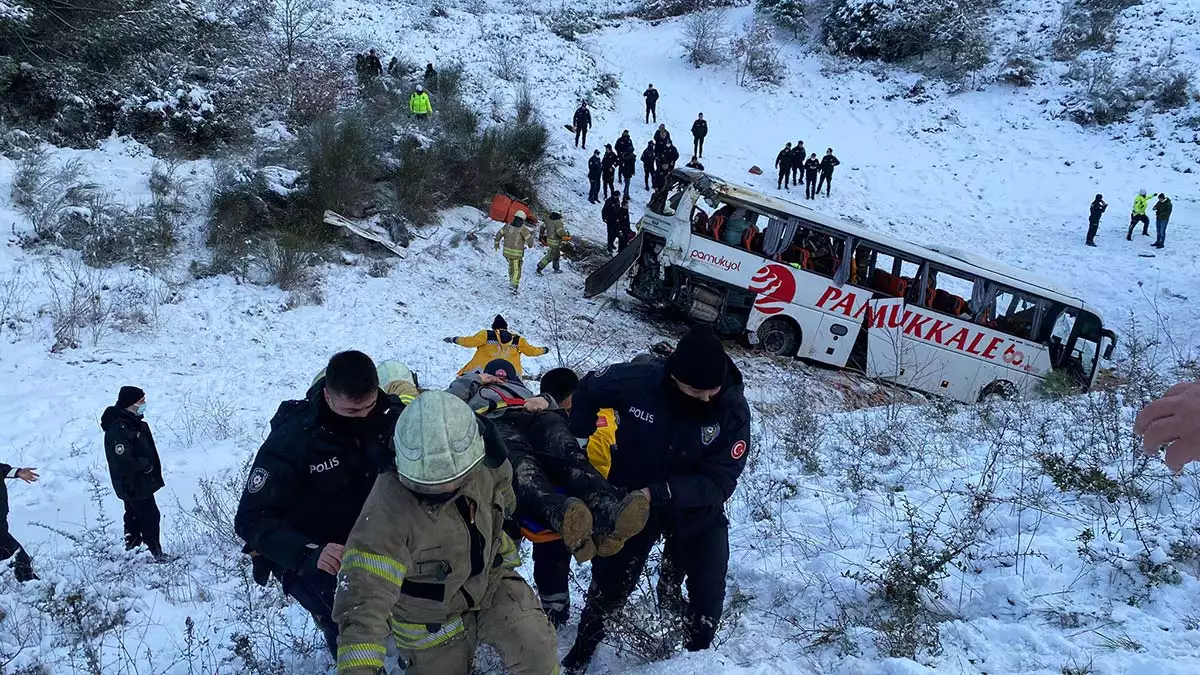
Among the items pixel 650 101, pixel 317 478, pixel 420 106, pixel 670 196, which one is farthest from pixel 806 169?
pixel 317 478

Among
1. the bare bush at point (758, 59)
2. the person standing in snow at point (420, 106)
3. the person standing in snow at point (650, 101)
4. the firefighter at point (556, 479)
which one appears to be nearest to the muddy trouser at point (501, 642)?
the firefighter at point (556, 479)

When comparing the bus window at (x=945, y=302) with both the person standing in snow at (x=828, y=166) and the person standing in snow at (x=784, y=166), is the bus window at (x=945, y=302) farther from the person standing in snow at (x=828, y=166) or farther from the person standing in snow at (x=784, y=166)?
the person standing in snow at (x=784, y=166)

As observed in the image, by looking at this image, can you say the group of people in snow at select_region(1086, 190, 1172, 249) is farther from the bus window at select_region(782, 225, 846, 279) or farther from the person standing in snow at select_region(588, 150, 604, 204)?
the person standing in snow at select_region(588, 150, 604, 204)

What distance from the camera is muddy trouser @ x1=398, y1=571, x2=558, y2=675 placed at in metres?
2.75

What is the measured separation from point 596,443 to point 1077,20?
31407 mm

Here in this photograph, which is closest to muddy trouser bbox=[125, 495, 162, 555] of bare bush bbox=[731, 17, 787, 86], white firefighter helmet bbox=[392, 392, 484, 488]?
white firefighter helmet bbox=[392, 392, 484, 488]

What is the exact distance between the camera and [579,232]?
1662 cm

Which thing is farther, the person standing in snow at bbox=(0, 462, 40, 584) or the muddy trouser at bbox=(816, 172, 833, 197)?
the muddy trouser at bbox=(816, 172, 833, 197)

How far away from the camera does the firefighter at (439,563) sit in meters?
2.34

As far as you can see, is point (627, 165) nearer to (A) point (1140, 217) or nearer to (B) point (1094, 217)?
(B) point (1094, 217)

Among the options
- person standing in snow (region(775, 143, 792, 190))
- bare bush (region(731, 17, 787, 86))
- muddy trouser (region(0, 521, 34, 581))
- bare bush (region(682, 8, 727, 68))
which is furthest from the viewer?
bare bush (region(682, 8, 727, 68))

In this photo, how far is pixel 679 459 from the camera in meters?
3.29

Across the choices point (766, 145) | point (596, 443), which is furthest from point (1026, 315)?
point (766, 145)

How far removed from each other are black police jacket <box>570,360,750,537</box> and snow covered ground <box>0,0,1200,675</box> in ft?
2.39
